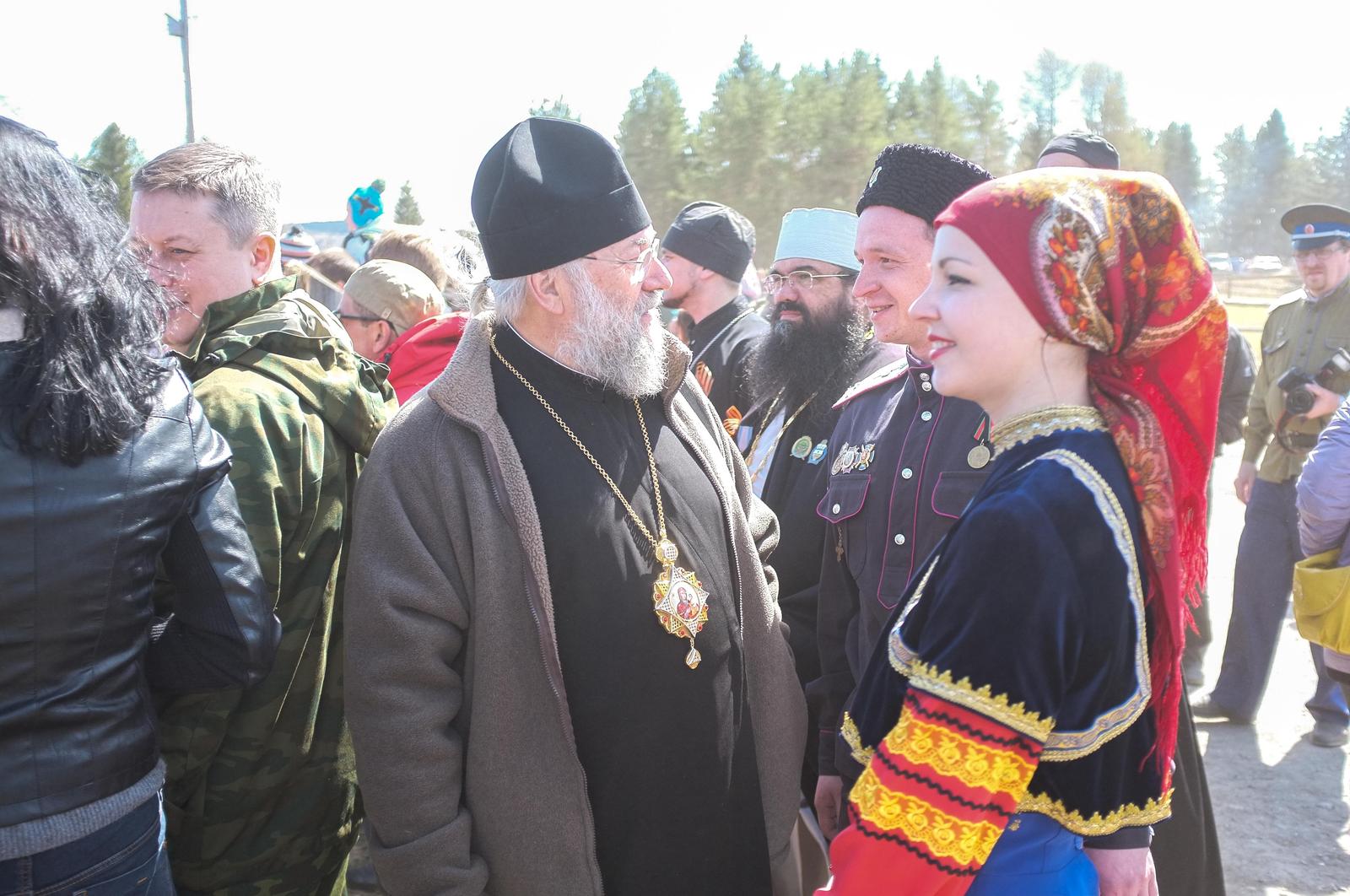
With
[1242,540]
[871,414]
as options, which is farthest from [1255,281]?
[871,414]

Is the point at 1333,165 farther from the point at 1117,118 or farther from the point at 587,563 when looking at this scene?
the point at 587,563

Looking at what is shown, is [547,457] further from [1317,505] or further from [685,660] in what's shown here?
[1317,505]

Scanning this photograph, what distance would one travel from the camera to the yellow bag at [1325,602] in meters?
3.21

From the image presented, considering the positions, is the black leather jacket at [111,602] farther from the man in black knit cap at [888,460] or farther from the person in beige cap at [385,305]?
the person in beige cap at [385,305]

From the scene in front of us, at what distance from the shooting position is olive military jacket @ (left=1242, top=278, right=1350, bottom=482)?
17.3 ft

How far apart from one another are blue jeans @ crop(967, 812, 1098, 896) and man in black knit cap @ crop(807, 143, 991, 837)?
863mm

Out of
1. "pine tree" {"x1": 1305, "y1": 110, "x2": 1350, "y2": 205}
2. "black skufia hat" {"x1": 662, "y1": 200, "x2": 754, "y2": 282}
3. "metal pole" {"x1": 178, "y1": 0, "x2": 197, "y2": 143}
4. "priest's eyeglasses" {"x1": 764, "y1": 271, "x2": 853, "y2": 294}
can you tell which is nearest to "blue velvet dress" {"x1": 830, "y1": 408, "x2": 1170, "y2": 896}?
"priest's eyeglasses" {"x1": 764, "y1": 271, "x2": 853, "y2": 294}

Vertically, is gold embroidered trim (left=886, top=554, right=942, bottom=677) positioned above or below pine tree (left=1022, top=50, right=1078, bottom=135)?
below

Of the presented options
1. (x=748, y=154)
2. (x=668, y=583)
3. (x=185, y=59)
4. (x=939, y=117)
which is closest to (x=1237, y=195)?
(x=939, y=117)

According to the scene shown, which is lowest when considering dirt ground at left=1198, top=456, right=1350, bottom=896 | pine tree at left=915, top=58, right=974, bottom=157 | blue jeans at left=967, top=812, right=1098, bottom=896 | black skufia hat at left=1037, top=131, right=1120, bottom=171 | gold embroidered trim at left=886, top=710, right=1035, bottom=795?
dirt ground at left=1198, top=456, right=1350, bottom=896

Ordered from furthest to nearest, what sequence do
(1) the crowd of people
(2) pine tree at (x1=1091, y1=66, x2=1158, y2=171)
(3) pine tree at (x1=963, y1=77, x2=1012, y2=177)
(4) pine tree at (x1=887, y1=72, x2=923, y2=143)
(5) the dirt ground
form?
(2) pine tree at (x1=1091, y1=66, x2=1158, y2=171) < (3) pine tree at (x1=963, y1=77, x2=1012, y2=177) < (4) pine tree at (x1=887, y1=72, x2=923, y2=143) < (5) the dirt ground < (1) the crowd of people

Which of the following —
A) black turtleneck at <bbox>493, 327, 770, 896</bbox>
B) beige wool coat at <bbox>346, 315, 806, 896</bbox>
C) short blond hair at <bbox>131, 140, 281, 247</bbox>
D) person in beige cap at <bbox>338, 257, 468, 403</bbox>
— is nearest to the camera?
beige wool coat at <bbox>346, 315, 806, 896</bbox>

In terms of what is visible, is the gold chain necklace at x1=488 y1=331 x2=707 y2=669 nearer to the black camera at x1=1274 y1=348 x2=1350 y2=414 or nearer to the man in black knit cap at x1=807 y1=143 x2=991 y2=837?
the man in black knit cap at x1=807 y1=143 x2=991 y2=837

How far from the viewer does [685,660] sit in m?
2.21
